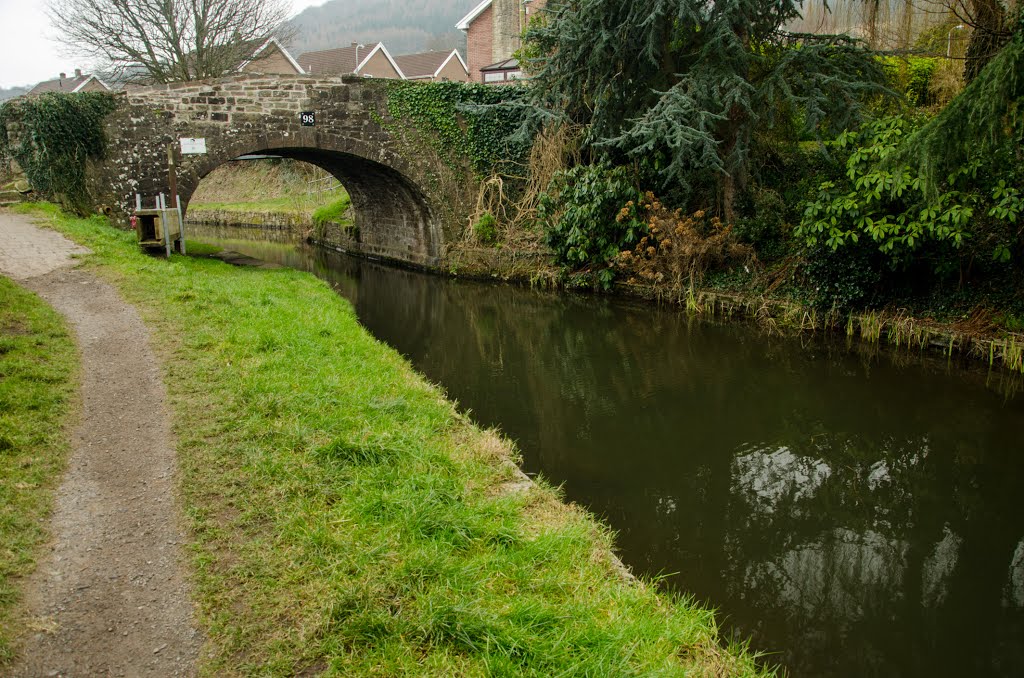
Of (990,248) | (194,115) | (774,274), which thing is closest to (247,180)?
(194,115)

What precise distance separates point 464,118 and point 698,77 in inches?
258

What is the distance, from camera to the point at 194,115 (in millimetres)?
13578

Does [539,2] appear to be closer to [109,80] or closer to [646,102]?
[109,80]

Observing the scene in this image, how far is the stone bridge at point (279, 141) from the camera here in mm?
13273

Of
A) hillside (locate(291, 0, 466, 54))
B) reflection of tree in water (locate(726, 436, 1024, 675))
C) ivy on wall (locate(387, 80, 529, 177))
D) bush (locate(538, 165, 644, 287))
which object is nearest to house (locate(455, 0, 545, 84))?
ivy on wall (locate(387, 80, 529, 177))

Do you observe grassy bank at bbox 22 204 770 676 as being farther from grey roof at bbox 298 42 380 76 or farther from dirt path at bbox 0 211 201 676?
grey roof at bbox 298 42 380 76

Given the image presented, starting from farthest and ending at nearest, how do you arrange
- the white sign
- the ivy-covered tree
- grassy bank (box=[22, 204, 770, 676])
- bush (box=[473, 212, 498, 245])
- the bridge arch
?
bush (box=[473, 212, 498, 245]) < the bridge arch < the white sign < the ivy-covered tree < grassy bank (box=[22, 204, 770, 676])

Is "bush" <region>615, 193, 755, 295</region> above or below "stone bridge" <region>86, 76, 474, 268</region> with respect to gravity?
below

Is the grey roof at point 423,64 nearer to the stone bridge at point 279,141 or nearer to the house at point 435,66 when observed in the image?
the house at point 435,66

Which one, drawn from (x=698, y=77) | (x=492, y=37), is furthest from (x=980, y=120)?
(x=492, y=37)

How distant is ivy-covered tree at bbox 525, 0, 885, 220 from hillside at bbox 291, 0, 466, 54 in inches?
3522

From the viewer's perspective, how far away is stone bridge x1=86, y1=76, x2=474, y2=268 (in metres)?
13.3

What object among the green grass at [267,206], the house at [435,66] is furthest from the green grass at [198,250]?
the house at [435,66]

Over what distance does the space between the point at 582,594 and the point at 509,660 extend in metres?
0.69
